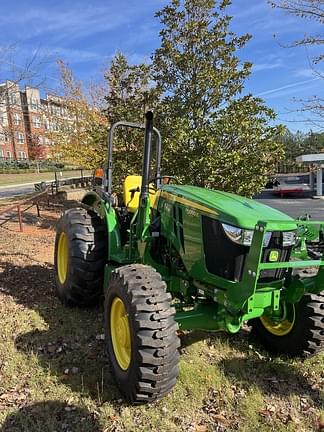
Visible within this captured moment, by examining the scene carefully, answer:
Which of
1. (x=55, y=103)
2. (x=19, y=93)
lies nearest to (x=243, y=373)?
(x=19, y=93)

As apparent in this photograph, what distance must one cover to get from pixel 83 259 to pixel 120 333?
1345mm

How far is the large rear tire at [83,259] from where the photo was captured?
4594mm

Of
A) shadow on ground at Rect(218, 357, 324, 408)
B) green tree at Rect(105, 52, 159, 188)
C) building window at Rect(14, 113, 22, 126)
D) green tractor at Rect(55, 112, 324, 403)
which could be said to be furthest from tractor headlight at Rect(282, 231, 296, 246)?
building window at Rect(14, 113, 22, 126)

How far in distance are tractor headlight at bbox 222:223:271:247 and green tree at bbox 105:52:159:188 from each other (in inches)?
260

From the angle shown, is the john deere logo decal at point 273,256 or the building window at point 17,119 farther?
the building window at point 17,119

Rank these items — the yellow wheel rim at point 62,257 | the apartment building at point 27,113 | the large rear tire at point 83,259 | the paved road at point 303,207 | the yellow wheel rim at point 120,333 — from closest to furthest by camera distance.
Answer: the yellow wheel rim at point 120,333 → the large rear tire at point 83,259 → the yellow wheel rim at point 62,257 → the apartment building at point 27,113 → the paved road at point 303,207

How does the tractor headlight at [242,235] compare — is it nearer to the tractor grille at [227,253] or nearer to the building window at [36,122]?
the tractor grille at [227,253]

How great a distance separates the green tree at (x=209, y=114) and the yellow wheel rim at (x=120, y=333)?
17.0 feet

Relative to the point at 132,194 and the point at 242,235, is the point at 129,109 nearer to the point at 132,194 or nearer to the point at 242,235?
the point at 132,194

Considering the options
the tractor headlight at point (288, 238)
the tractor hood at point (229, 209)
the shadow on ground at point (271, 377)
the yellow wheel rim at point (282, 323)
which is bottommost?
the shadow on ground at point (271, 377)

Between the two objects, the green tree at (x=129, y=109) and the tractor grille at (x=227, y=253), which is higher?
the green tree at (x=129, y=109)

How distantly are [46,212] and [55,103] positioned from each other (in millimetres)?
4137

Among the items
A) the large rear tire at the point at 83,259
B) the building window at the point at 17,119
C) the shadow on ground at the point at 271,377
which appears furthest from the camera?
the building window at the point at 17,119

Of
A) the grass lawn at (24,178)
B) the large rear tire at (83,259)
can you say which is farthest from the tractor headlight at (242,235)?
the grass lawn at (24,178)
